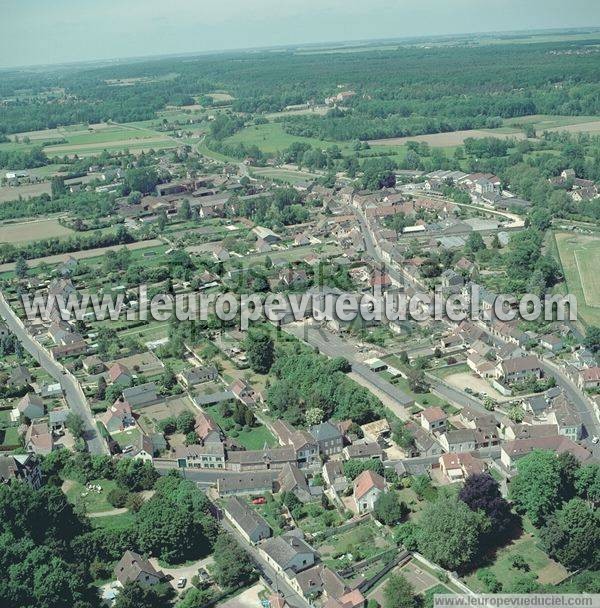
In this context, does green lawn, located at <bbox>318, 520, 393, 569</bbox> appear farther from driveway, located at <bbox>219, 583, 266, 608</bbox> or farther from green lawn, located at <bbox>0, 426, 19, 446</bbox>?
green lawn, located at <bbox>0, 426, 19, 446</bbox>

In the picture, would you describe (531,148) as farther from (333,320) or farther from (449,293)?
(333,320)

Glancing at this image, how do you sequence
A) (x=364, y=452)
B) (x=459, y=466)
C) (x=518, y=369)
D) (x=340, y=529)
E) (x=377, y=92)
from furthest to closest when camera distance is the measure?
(x=377, y=92), (x=518, y=369), (x=364, y=452), (x=459, y=466), (x=340, y=529)

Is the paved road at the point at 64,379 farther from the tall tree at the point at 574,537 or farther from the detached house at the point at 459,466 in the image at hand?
the tall tree at the point at 574,537

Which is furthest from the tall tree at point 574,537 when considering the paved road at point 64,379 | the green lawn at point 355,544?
the paved road at point 64,379

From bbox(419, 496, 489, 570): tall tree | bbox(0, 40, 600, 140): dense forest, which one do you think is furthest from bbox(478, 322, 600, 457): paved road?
bbox(0, 40, 600, 140): dense forest

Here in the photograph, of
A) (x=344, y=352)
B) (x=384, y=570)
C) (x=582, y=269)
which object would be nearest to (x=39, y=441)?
(x=344, y=352)

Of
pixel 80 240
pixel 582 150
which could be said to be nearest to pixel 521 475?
pixel 80 240

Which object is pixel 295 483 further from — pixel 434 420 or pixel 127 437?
pixel 127 437
